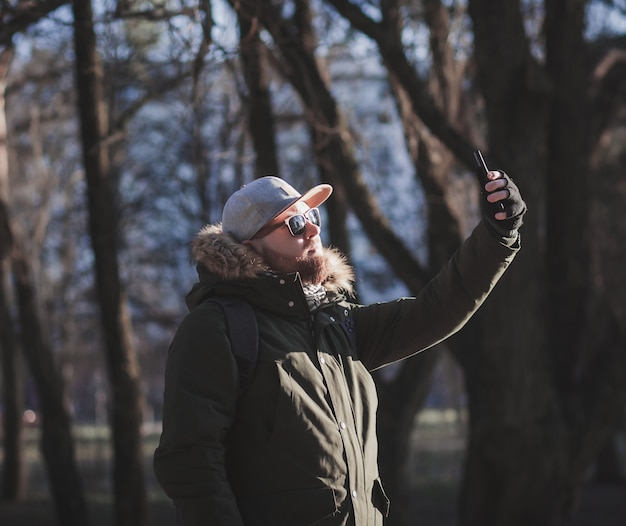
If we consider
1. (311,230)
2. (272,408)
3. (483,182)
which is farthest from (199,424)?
(483,182)

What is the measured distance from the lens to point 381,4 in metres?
8.09

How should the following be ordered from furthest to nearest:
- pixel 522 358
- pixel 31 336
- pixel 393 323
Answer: pixel 31 336
pixel 522 358
pixel 393 323

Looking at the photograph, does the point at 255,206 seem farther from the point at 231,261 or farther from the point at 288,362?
the point at 288,362

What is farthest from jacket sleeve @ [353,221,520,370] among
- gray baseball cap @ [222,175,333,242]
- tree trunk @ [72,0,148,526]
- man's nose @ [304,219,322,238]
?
tree trunk @ [72,0,148,526]

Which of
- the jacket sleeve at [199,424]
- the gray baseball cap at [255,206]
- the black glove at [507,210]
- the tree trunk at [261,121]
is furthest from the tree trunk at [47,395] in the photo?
the black glove at [507,210]

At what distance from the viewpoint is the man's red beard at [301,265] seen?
3094 millimetres

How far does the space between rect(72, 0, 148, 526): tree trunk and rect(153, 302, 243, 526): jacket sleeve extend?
22.3ft

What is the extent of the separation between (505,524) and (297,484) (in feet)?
17.7

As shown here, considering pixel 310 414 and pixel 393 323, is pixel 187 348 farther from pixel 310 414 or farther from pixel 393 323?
pixel 393 323

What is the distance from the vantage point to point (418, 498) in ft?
49.8

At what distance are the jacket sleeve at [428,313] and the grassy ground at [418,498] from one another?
7.29 m

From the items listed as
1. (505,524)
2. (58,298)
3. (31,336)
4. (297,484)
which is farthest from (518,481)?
(58,298)

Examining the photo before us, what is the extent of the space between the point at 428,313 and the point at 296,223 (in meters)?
0.54

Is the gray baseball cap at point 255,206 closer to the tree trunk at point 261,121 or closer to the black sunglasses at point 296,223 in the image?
the black sunglasses at point 296,223
